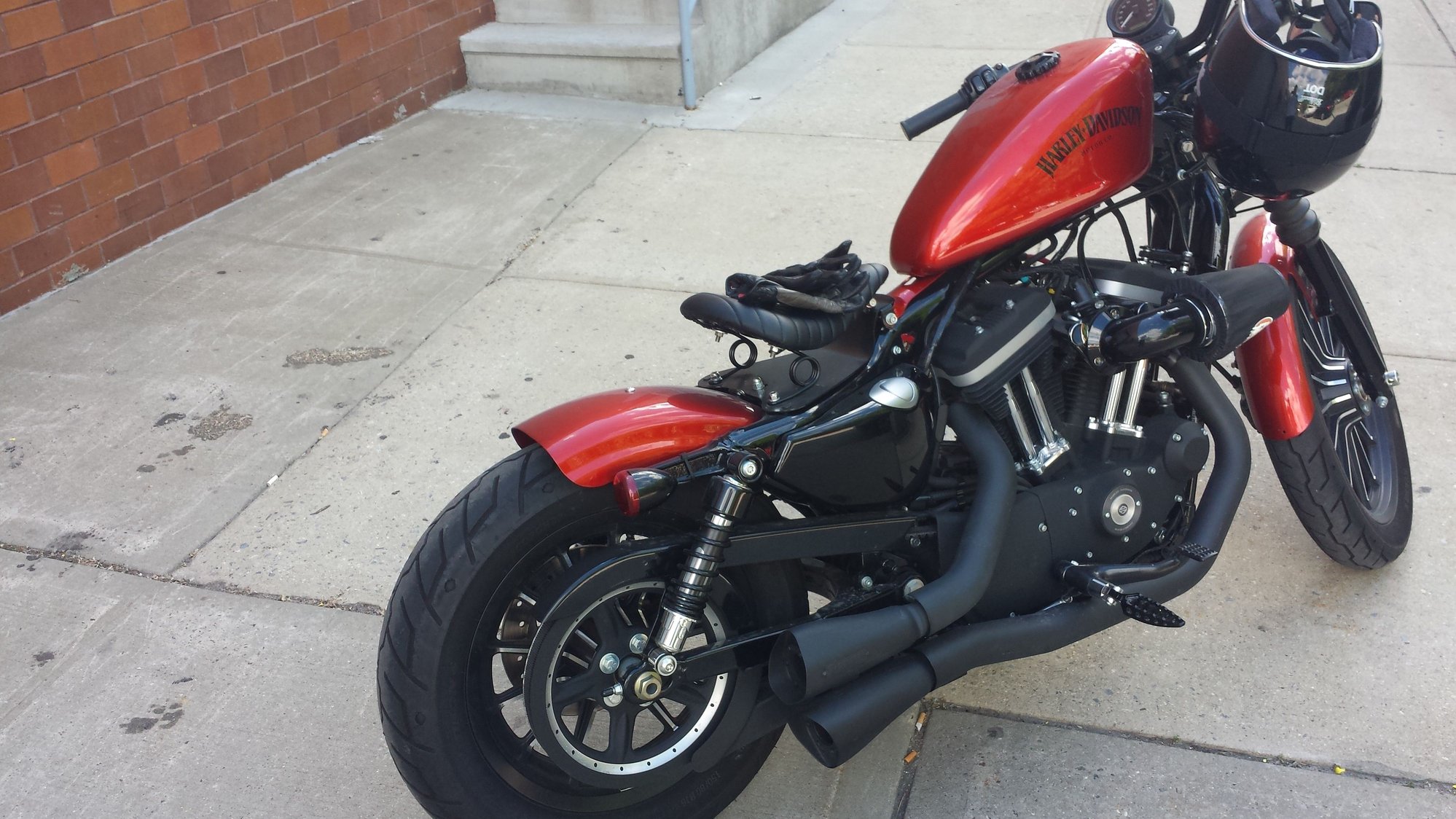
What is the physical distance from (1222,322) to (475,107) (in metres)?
5.30

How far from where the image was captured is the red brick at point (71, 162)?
15.4ft

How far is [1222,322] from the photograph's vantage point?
221 centimetres

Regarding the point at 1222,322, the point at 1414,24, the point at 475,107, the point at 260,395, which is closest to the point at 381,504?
the point at 260,395

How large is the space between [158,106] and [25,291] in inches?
39.0

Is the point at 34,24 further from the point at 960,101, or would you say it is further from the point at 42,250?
the point at 960,101

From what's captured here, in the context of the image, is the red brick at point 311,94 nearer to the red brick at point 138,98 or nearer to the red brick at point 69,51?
the red brick at point 138,98

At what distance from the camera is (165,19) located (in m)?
5.07

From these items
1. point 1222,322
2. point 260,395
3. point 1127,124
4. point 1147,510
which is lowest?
point 260,395

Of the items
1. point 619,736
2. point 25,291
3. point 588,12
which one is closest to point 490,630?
point 619,736

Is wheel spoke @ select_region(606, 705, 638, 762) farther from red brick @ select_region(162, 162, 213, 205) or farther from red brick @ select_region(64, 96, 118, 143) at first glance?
red brick @ select_region(162, 162, 213, 205)

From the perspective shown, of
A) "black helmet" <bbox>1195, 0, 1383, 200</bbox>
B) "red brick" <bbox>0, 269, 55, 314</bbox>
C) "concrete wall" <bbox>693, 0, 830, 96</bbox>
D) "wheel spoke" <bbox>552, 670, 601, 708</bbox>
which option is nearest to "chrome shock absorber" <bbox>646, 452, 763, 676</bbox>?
"wheel spoke" <bbox>552, 670, 601, 708</bbox>

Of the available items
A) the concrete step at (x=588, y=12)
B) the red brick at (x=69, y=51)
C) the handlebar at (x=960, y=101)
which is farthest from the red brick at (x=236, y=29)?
the handlebar at (x=960, y=101)

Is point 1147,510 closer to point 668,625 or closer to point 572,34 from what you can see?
point 668,625

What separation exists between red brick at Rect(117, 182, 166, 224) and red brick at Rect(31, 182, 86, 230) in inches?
7.1
